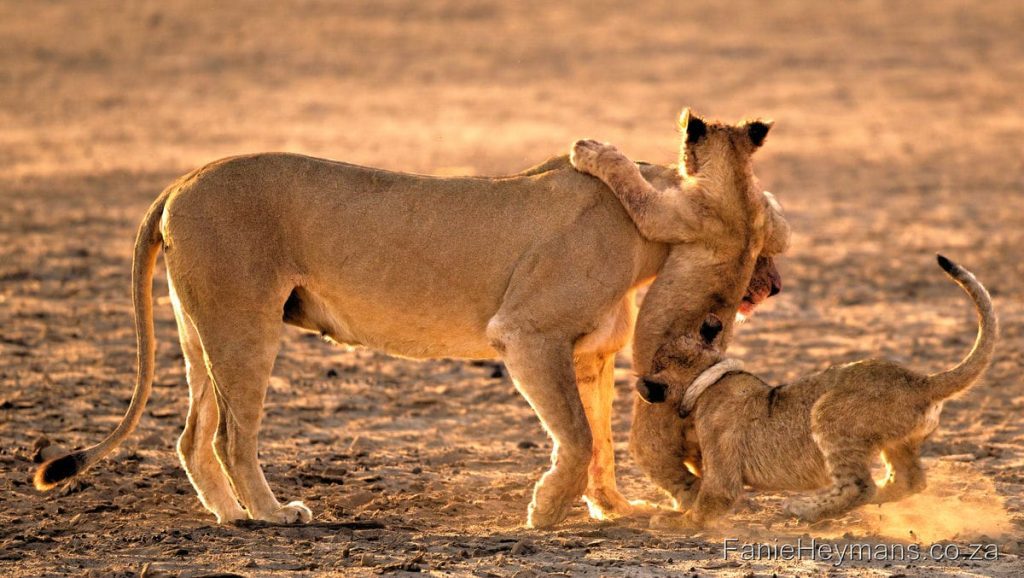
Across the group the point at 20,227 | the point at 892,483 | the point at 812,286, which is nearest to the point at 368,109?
the point at 20,227

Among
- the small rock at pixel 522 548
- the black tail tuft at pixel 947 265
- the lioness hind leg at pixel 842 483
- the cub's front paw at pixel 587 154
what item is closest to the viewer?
the small rock at pixel 522 548

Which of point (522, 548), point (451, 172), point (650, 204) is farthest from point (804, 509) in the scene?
point (451, 172)

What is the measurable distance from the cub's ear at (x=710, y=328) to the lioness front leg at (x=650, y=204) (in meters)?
0.39

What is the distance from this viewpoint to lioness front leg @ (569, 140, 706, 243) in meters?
7.12

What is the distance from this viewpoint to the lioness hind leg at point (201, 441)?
735 centimetres

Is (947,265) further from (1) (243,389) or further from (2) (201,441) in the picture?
(2) (201,441)

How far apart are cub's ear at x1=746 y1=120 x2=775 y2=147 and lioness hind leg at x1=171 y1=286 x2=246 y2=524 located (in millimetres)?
2751

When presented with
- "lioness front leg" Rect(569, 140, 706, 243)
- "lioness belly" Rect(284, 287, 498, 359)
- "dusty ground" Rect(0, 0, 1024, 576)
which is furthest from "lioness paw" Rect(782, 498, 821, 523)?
"lioness belly" Rect(284, 287, 498, 359)

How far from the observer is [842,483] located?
675 centimetres

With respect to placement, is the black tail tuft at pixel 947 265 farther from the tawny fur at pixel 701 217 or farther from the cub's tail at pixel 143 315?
the cub's tail at pixel 143 315

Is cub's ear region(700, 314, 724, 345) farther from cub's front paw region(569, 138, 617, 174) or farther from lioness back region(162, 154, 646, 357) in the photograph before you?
cub's front paw region(569, 138, 617, 174)

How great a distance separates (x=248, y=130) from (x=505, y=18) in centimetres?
840

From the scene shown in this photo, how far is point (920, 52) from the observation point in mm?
25594

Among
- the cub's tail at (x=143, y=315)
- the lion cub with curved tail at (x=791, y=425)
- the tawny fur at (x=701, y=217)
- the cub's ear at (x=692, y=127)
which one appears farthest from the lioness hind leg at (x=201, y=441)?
the cub's ear at (x=692, y=127)
